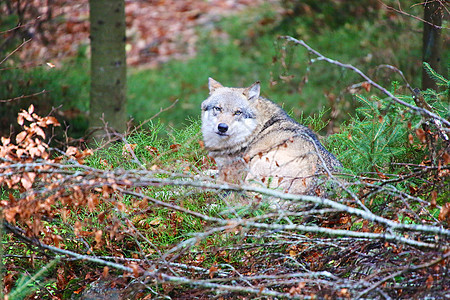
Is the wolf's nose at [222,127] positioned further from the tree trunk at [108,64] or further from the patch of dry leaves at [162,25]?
the patch of dry leaves at [162,25]

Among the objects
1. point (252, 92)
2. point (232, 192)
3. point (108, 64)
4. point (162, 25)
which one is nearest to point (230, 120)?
point (252, 92)

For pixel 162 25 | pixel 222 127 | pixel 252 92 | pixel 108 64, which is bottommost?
pixel 162 25

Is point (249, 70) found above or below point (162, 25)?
below

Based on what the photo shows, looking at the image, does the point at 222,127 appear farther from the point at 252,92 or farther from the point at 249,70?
the point at 249,70

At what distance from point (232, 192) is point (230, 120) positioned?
114cm

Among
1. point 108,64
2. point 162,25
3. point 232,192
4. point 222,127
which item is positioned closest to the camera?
point 232,192

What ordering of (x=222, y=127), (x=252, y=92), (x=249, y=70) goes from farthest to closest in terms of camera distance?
(x=249, y=70) < (x=252, y=92) < (x=222, y=127)

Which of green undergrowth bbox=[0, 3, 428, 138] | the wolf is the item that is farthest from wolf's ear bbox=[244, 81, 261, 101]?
green undergrowth bbox=[0, 3, 428, 138]

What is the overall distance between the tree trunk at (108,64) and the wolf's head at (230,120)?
1.64m

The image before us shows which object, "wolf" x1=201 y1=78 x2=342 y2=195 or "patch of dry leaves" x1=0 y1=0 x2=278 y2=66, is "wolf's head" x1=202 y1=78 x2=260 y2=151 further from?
"patch of dry leaves" x1=0 y1=0 x2=278 y2=66

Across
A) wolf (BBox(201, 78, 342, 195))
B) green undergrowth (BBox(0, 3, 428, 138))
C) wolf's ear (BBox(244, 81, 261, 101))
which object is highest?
wolf's ear (BBox(244, 81, 261, 101))

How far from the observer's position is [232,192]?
4629 mm

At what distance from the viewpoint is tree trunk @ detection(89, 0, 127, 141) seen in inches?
262

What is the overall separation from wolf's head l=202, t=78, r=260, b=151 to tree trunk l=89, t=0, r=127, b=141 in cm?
164
